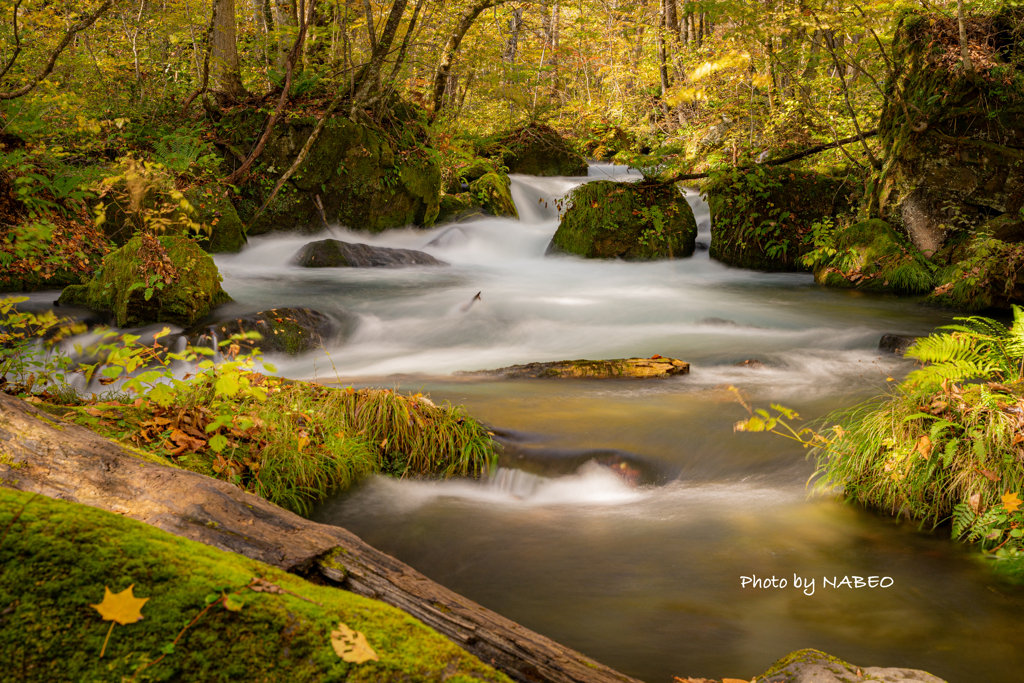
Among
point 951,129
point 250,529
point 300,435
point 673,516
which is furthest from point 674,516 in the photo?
point 951,129

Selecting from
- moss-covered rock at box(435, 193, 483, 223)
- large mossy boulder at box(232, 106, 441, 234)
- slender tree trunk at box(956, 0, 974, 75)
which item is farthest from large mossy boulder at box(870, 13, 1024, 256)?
large mossy boulder at box(232, 106, 441, 234)

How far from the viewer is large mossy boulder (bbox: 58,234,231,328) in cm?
752

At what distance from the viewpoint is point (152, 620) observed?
1.22 meters

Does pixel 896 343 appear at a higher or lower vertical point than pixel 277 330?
higher

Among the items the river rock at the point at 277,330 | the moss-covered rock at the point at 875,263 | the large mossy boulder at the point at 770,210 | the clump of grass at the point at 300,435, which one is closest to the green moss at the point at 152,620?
the clump of grass at the point at 300,435

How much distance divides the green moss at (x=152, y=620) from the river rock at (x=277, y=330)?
20.2ft

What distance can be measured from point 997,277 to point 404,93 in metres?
14.1

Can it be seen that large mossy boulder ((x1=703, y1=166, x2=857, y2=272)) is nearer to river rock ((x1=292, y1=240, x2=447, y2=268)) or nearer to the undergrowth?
river rock ((x1=292, y1=240, x2=447, y2=268))

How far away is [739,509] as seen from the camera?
423 centimetres

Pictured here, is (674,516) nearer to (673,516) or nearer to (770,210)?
(673,516)

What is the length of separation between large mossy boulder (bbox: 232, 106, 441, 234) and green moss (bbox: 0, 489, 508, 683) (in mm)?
13303

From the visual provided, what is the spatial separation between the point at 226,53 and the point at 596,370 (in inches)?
461

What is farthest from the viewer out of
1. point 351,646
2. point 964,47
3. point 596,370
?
point 964,47

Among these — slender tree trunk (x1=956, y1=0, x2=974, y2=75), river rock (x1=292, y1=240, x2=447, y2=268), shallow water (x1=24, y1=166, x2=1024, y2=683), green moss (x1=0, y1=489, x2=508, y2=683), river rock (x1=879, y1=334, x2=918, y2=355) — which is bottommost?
shallow water (x1=24, y1=166, x2=1024, y2=683)
